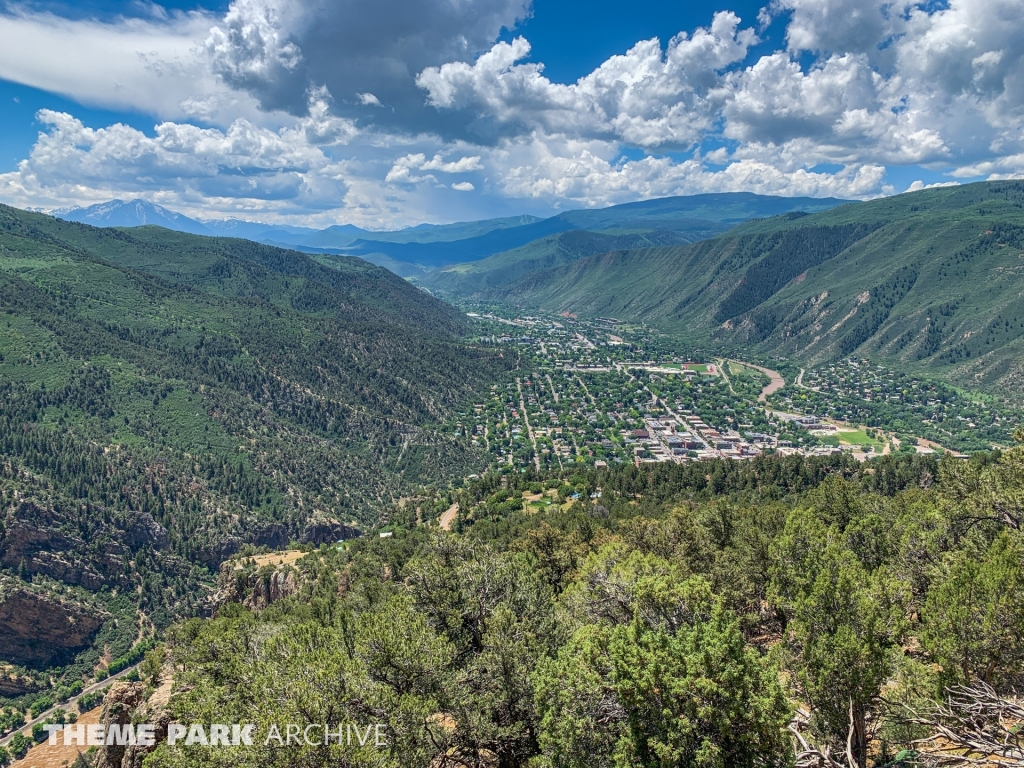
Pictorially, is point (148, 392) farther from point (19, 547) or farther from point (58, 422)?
point (19, 547)

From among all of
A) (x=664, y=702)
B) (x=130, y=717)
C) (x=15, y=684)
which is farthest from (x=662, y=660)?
(x=15, y=684)

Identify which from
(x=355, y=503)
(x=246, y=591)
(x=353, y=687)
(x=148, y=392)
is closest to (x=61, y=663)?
(x=246, y=591)

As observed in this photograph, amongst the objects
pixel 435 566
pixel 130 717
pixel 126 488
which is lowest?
pixel 126 488

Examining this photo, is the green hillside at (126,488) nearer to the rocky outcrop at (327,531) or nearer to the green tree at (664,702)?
the rocky outcrop at (327,531)

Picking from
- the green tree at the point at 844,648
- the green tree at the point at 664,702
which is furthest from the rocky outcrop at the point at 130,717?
the green tree at the point at 844,648

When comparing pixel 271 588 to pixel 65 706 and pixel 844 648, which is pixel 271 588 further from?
pixel 844 648
